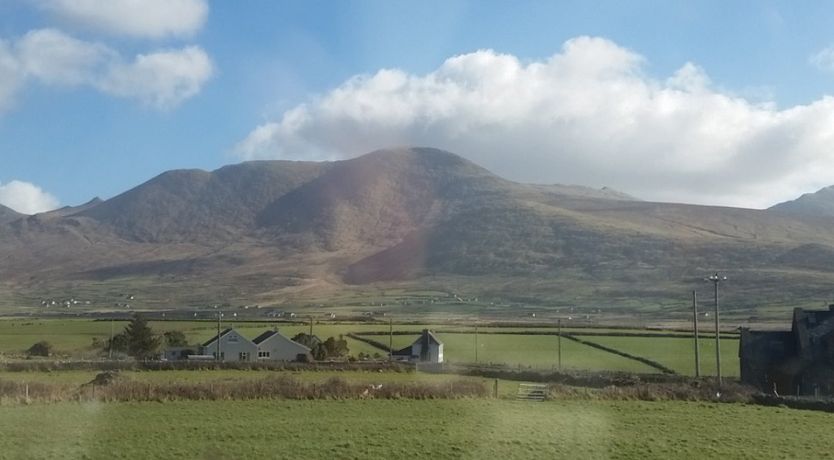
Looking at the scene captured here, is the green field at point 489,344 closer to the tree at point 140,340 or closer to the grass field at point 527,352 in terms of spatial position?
the grass field at point 527,352

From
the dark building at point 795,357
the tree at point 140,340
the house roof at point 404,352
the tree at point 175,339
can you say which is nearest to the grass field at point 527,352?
the house roof at point 404,352

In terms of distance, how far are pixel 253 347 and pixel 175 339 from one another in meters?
8.56

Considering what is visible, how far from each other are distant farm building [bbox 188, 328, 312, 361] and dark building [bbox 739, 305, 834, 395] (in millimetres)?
35775

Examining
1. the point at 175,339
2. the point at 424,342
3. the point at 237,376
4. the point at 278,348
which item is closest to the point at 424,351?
the point at 424,342

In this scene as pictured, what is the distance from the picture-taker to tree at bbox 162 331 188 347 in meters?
75.2

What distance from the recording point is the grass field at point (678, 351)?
5325 cm

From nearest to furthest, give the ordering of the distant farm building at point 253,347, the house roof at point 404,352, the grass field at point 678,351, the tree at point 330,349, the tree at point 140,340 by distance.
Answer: the grass field at point 678,351
the tree at point 330,349
the house roof at point 404,352
the distant farm building at point 253,347
the tree at point 140,340

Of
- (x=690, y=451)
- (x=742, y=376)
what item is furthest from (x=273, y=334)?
(x=690, y=451)

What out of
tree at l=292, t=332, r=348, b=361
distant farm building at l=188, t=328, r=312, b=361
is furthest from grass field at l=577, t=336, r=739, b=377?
distant farm building at l=188, t=328, r=312, b=361

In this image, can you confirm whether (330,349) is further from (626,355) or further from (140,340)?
(626,355)

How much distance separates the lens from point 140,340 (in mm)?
73312

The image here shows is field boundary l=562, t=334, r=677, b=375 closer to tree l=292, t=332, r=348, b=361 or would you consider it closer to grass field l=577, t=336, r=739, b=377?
grass field l=577, t=336, r=739, b=377

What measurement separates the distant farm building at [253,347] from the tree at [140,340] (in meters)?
4.50

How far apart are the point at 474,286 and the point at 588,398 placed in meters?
129
